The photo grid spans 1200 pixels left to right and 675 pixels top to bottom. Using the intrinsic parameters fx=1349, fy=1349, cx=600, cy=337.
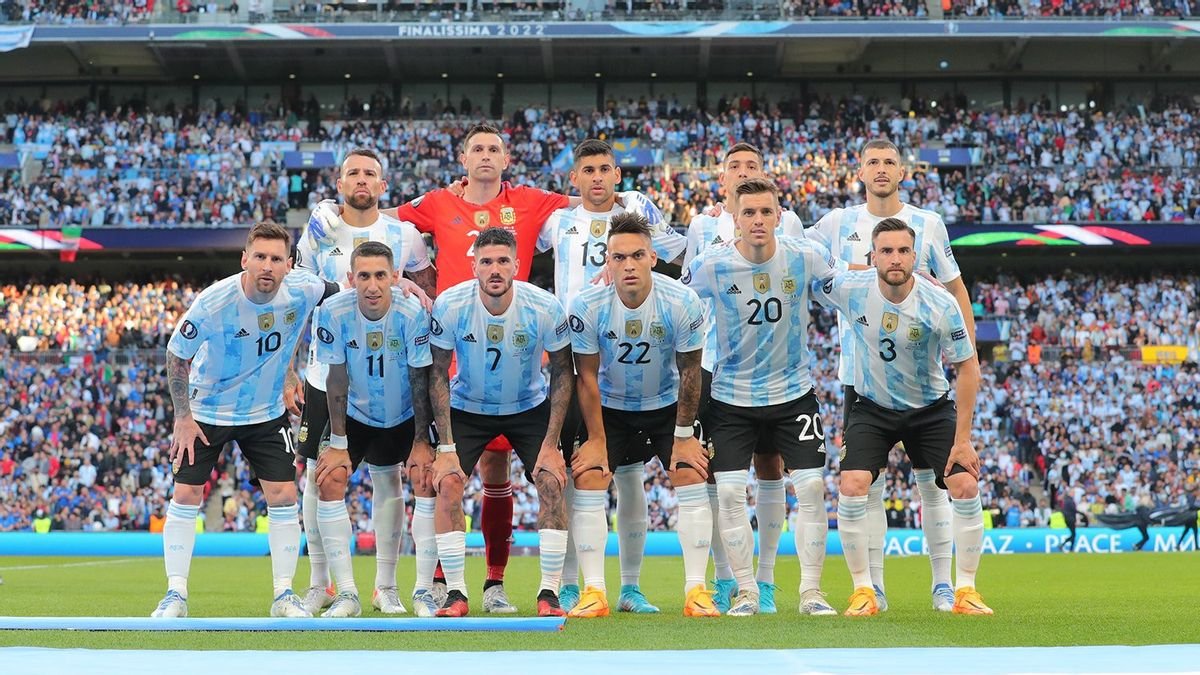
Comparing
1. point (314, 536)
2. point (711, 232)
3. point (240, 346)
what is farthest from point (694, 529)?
point (240, 346)

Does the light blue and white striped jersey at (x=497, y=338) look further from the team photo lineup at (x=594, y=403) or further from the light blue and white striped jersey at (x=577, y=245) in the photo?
the light blue and white striped jersey at (x=577, y=245)

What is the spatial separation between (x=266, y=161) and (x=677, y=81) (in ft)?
43.1

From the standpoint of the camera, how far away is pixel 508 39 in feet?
127

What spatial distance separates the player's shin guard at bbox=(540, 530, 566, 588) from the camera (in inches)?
324

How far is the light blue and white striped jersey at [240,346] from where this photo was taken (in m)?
8.46

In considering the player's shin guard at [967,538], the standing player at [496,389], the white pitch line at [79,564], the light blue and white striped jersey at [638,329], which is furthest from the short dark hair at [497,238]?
the white pitch line at [79,564]

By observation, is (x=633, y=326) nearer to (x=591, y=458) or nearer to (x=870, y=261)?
(x=591, y=458)

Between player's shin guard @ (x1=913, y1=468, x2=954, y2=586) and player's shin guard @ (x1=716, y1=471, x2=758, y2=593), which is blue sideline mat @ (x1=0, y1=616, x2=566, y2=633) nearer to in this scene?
player's shin guard @ (x1=716, y1=471, x2=758, y2=593)

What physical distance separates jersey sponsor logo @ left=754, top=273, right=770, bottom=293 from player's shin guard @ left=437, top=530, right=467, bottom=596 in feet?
7.89

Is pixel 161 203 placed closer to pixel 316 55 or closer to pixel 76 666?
pixel 316 55

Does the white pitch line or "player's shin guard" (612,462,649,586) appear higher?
"player's shin guard" (612,462,649,586)

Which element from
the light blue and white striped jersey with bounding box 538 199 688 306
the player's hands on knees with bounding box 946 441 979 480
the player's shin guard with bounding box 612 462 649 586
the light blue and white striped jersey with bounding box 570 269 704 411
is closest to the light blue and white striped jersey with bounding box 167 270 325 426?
the light blue and white striped jersey with bounding box 538 199 688 306

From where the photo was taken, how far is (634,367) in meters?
8.52

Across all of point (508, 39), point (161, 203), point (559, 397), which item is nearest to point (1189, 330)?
point (508, 39)
